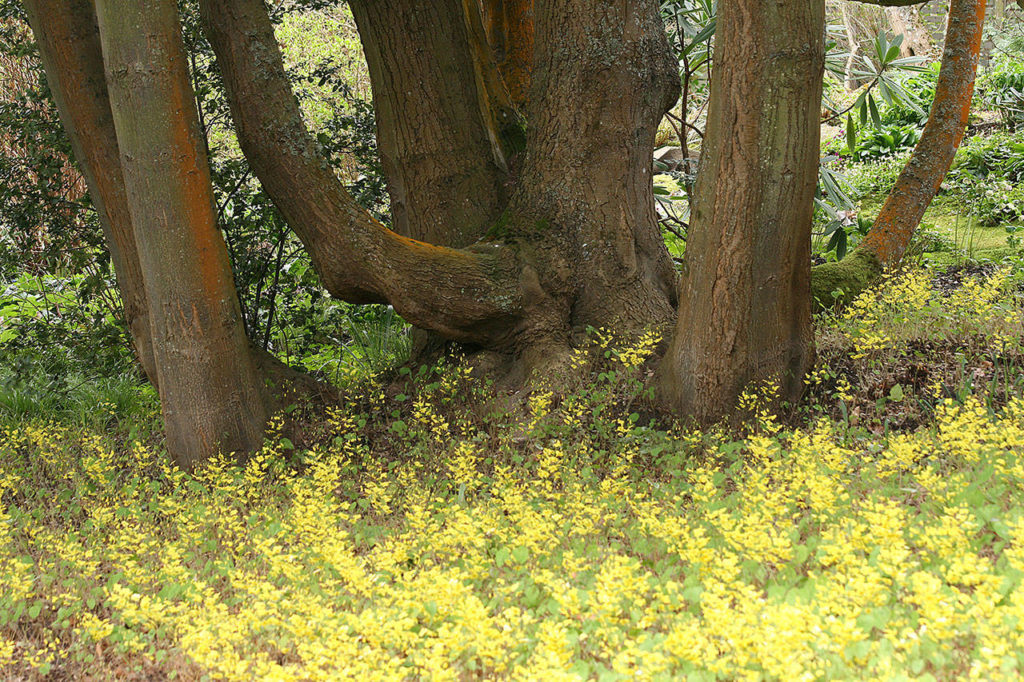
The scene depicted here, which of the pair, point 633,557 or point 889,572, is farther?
point 633,557

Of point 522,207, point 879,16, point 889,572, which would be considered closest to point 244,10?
point 522,207

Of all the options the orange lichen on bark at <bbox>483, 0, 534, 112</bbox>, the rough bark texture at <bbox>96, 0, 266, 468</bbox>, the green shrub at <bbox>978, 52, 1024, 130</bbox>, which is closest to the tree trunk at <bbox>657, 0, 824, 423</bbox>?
the orange lichen on bark at <bbox>483, 0, 534, 112</bbox>

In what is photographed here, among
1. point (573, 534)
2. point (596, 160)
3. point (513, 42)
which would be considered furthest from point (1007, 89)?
point (573, 534)

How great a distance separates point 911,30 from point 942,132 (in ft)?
40.7

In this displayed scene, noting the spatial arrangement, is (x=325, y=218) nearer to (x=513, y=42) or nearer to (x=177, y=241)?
(x=177, y=241)

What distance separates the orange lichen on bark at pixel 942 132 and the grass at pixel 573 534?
606mm

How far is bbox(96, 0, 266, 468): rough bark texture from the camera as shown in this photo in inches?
186

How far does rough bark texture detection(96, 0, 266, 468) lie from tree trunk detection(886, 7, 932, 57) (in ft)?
47.8

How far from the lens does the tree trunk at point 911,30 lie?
16688mm

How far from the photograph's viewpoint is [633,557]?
355 cm

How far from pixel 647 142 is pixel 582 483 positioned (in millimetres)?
2325

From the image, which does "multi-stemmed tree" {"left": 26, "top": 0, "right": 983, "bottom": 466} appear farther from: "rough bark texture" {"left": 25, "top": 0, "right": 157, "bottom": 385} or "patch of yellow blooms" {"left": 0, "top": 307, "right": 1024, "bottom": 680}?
"patch of yellow blooms" {"left": 0, "top": 307, "right": 1024, "bottom": 680}

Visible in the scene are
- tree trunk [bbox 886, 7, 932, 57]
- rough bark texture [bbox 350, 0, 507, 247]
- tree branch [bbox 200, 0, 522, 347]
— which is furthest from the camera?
tree trunk [bbox 886, 7, 932, 57]

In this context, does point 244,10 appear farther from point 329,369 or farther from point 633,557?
point 633,557
